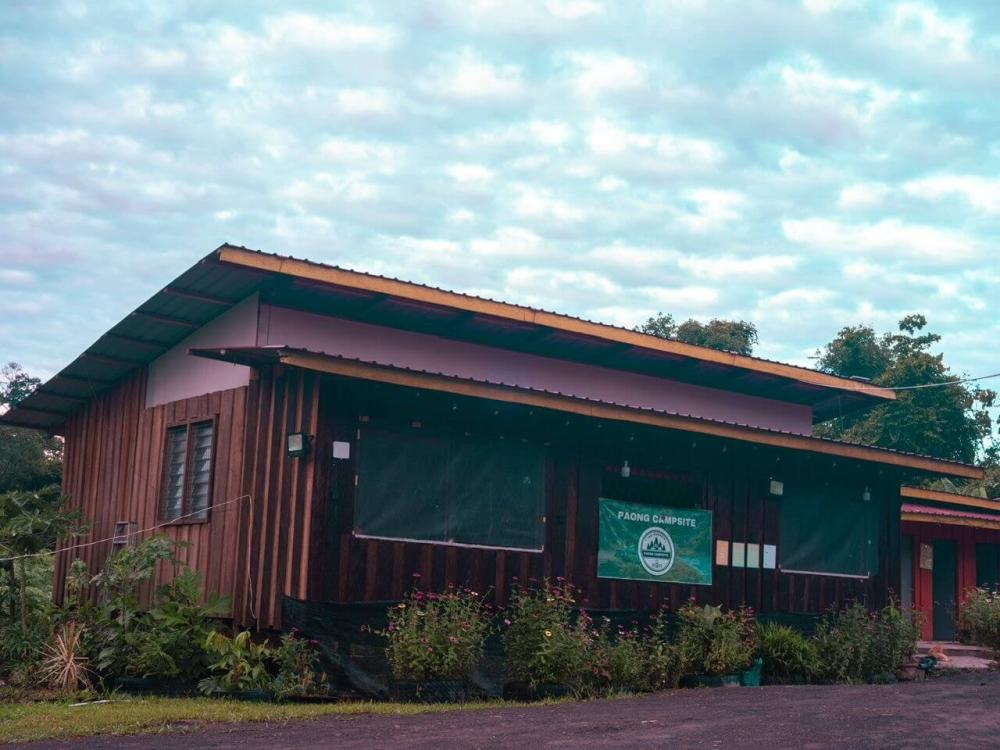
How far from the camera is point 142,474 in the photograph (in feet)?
53.5

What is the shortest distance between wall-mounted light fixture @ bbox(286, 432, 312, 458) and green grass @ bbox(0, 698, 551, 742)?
8.47 feet

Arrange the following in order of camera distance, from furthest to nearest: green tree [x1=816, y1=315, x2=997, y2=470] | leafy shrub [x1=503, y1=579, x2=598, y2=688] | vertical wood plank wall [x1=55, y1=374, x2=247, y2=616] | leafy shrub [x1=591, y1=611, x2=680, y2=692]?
green tree [x1=816, y1=315, x2=997, y2=470], vertical wood plank wall [x1=55, y1=374, x2=247, y2=616], leafy shrub [x1=591, y1=611, x2=680, y2=692], leafy shrub [x1=503, y1=579, x2=598, y2=688]

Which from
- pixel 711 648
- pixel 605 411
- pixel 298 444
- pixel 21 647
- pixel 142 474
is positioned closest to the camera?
pixel 298 444

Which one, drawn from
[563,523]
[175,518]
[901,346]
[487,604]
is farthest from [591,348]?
[901,346]

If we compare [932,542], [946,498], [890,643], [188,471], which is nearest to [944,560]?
[932,542]

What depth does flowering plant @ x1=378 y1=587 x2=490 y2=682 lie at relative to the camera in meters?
12.0

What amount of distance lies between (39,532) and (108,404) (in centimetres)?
408

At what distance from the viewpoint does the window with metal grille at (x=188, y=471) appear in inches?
579

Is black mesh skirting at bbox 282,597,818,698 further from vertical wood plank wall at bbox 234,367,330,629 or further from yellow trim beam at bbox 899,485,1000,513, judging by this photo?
yellow trim beam at bbox 899,485,1000,513

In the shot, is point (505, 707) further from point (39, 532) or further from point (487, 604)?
point (39, 532)

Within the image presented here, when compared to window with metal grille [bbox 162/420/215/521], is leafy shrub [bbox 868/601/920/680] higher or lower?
lower

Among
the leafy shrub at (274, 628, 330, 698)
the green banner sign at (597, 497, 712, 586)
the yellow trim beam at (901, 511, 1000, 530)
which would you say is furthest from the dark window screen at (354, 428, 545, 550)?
the yellow trim beam at (901, 511, 1000, 530)

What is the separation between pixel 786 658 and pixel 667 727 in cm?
548

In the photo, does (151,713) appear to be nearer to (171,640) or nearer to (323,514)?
(171,640)
